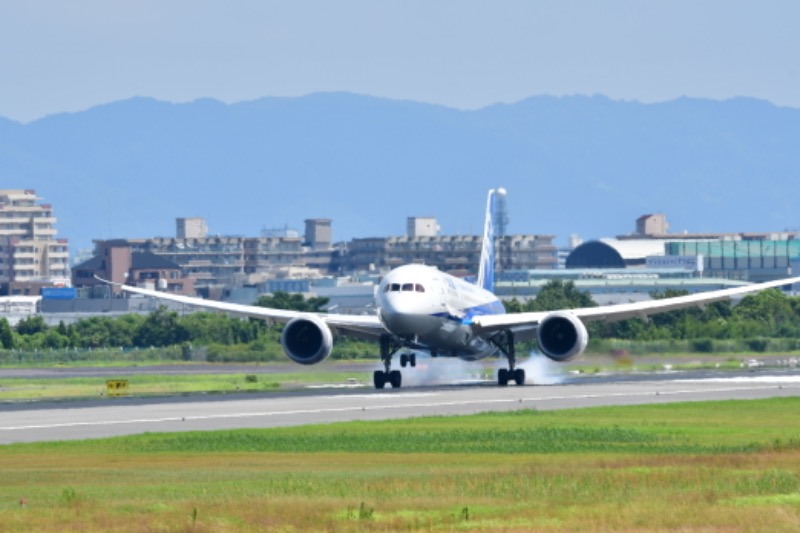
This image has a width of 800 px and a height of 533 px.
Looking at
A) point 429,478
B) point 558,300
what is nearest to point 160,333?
point 558,300

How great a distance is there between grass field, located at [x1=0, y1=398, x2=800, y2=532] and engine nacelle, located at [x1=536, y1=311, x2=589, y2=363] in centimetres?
1925

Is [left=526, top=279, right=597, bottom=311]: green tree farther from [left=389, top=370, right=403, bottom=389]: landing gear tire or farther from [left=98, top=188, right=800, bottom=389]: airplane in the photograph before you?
[left=389, top=370, right=403, bottom=389]: landing gear tire

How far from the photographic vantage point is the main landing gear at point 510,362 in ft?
260

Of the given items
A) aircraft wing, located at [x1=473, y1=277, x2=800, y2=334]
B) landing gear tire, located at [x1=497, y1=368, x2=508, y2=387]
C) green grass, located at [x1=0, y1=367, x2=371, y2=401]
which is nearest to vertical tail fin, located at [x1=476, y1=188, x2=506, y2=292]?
green grass, located at [x1=0, y1=367, x2=371, y2=401]

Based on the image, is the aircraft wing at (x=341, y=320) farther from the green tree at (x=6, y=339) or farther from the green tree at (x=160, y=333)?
the green tree at (x=6, y=339)

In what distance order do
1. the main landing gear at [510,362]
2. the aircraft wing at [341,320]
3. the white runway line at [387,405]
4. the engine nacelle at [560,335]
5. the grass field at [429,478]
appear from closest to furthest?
the grass field at [429,478] → the white runway line at [387,405] → the engine nacelle at [560,335] → the aircraft wing at [341,320] → the main landing gear at [510,362]

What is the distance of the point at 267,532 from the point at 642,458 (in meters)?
14.2

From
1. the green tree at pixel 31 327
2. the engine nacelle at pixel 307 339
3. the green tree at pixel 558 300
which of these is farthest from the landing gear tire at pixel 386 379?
the green tree at pixel 31 327

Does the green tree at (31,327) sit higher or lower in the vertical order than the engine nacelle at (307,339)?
higher

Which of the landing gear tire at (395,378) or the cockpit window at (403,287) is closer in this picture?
the cockpit window at (403,287)

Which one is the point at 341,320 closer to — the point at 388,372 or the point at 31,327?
the point at 388,372

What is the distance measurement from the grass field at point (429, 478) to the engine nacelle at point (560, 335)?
63.2ft

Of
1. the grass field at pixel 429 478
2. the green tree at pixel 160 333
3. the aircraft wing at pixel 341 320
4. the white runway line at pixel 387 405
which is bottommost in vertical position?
the grass field at pixel 429 478

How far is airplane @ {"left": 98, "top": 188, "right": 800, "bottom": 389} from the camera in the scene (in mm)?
74562
